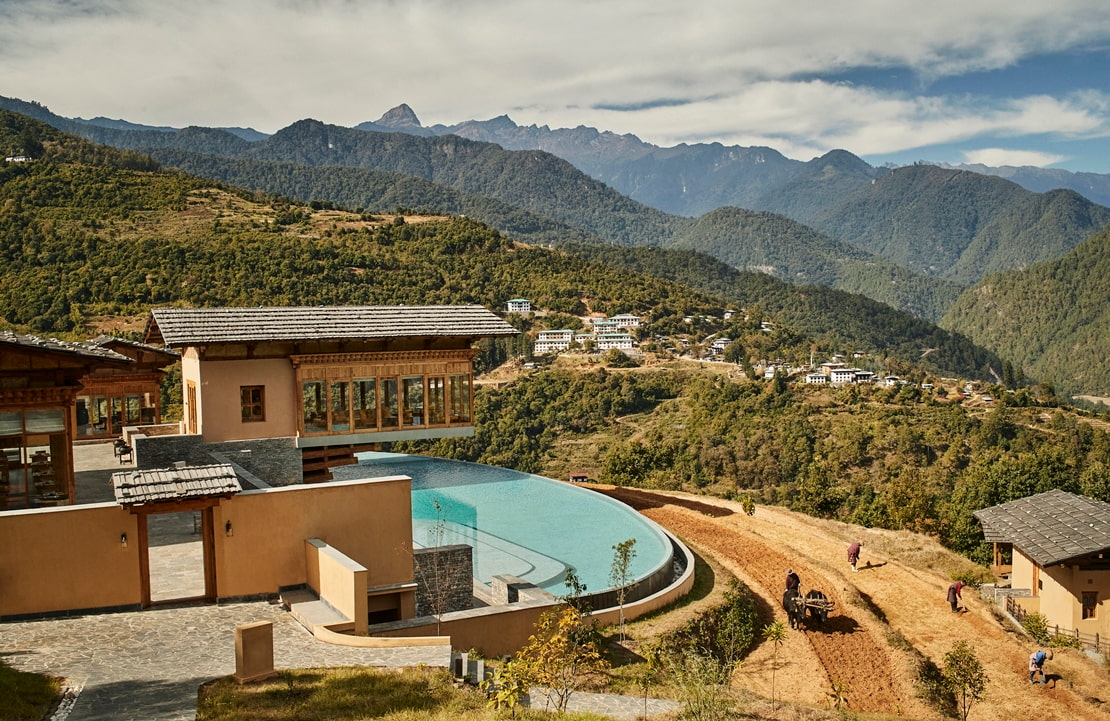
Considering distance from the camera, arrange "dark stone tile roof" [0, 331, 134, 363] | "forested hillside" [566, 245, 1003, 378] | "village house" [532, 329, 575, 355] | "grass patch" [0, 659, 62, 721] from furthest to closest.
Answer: "forested hillside" [566, 245, 1003, 378] < "village house" [532, 329, 575, 355] < "dark stone tile roof" [0, 331, 134, 363] < "grass patch" [0, 659, 62, 721]

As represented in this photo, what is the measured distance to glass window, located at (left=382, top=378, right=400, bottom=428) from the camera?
660 inches

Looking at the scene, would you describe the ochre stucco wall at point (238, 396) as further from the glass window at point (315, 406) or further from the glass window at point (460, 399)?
the glass window at point (460, 399)

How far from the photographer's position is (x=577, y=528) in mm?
20422

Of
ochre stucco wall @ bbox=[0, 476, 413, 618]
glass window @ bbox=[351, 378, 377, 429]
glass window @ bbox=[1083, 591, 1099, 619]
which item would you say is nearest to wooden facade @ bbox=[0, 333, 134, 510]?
ochre stucco wall @ bbox=[0, 476, 413, 618]

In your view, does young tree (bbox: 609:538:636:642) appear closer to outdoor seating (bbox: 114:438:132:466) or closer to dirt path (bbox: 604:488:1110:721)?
dirt path (bbox: 604:488:1110:721)

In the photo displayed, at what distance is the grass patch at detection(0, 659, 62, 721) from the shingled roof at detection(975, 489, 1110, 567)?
1624 cm

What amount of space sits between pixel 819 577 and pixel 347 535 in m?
10.5

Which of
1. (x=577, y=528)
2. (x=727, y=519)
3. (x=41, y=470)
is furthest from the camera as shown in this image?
(x=727, y=519)

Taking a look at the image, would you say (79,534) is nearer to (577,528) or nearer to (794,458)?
(577,528)

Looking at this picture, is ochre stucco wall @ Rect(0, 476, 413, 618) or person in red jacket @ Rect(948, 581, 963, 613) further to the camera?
person in red jacket @ Rect(948, 581, 963, 613)

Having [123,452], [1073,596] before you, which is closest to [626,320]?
[1073,596]

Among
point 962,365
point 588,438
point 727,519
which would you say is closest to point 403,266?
point 588,438

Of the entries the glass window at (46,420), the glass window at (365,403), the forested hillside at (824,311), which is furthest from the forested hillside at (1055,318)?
the glass window at (46,420)

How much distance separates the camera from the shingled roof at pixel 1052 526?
16.8m
